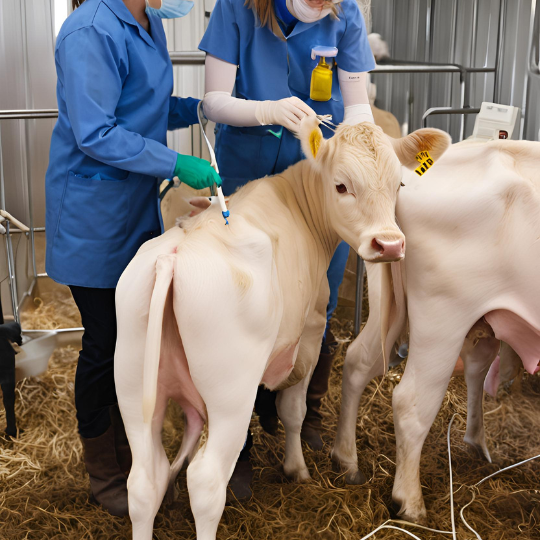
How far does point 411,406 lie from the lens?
239cm

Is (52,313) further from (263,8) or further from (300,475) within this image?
(263,8)

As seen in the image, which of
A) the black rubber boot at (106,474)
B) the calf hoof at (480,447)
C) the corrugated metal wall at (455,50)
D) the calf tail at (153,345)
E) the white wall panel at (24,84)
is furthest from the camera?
the white wall panel at (24,84)

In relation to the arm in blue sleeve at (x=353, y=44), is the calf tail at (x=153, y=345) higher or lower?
lower

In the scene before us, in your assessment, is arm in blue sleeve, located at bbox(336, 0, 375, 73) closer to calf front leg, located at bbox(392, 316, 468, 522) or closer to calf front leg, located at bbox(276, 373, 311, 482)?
calf front leg, located at bbox(392, 316, 468, 522)

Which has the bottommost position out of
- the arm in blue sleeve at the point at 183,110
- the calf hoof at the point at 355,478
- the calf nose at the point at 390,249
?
the calf hoof at the point at 355,478

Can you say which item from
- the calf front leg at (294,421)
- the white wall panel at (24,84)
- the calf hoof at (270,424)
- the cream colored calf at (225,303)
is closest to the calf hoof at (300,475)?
A: the calf front leg at (294,421)

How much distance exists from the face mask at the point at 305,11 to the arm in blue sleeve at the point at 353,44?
0.14 metres

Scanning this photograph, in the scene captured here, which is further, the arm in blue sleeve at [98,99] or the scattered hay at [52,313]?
the scattered hay at [52,313]

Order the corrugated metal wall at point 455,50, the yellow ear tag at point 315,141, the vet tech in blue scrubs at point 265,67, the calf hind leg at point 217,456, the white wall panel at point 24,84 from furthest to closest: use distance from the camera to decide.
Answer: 1. the white wall panel at point 24,84
2. the corrugated metal wall at point 455,50
3. the vet tech in blue scrubs at point 265,67
4. the yellow ear tag at point 315,141
5. the calf hind leg at point 217,456

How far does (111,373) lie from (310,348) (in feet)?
2.47

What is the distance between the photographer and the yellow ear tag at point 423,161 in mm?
2168

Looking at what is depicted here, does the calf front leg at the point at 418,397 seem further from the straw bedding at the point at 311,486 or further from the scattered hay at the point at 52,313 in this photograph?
the scattered hay at the point at 52,313

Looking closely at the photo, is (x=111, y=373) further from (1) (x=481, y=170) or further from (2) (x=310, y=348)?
(1) (x=481, y=170)

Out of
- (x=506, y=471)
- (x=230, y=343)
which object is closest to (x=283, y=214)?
(x=230, y=343)
